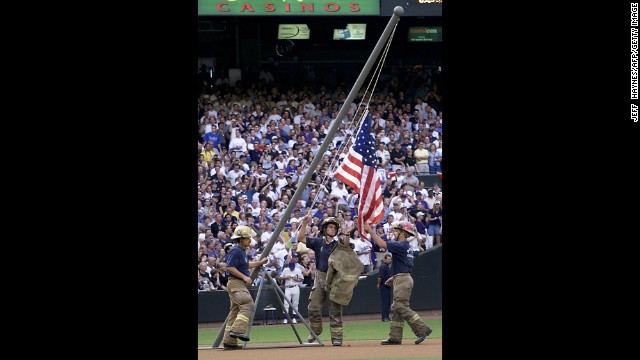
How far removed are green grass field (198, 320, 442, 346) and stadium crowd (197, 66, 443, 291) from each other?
4.89ft

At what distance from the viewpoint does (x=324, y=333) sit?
2094 cm

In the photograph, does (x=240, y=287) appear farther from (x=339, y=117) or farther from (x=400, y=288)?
(x=339, y=117)

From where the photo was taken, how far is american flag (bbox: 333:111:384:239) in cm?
1730

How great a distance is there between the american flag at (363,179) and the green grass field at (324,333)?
2.85 metres

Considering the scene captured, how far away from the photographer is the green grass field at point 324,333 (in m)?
19.8

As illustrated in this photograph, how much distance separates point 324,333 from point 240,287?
15.4 feet

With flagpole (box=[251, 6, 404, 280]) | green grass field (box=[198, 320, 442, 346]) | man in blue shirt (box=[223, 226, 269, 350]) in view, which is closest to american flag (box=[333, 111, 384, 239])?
flagpole (box=[251, 6, 404, 280])

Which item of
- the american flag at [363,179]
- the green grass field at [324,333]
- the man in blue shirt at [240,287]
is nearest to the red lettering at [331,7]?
the green grass field at [324,333]

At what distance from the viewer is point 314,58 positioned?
3659 centimetres
